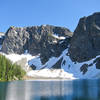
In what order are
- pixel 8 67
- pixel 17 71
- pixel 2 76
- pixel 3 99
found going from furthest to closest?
pixel 17 71, pixel 8 67, pixel 2 76, pixel 3 99

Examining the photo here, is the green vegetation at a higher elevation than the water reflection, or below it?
higher

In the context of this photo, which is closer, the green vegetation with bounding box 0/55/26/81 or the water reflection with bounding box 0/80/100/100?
the water reflection with bounding box 0/80/100/100

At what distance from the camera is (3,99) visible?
4731cm

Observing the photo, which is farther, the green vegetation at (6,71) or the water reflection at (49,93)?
the green vegetation at (6,71)

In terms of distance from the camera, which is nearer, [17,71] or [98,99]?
[98,99]

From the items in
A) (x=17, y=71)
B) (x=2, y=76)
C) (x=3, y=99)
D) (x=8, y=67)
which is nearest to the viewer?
(x=3, y=99)

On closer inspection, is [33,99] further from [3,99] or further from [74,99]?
[74,99]

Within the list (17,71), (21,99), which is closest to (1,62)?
(17,71)

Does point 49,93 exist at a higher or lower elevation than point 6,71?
lower

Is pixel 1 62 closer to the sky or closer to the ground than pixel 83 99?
closer to the sky

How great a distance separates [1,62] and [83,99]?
379ft

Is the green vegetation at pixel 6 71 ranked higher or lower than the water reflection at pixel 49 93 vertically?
higher

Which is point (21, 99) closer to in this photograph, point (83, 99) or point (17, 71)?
point (83, 99)

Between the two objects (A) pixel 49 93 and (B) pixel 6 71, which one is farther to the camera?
(B) pixel 6 71
